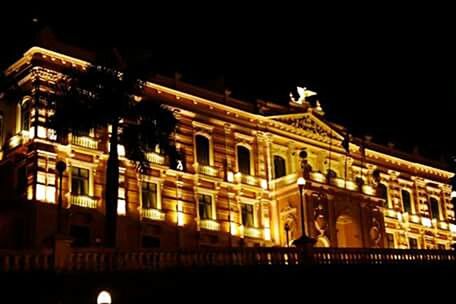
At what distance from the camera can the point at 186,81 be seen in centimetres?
5397

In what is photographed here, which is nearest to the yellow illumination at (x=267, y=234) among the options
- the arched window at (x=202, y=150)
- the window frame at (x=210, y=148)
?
the window frame at (x=210, y=148)

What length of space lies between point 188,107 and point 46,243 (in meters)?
24.5

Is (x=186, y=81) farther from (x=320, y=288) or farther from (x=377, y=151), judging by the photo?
(x=320, y=288)

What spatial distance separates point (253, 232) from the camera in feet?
175

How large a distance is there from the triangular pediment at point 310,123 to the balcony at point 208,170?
22.7 ft

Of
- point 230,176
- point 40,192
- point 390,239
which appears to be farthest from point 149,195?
point 390,239

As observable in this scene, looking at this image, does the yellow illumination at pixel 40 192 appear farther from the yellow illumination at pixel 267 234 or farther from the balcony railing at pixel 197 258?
the yellow illumination at pixel 267 234

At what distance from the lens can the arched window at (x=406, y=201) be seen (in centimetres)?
6781

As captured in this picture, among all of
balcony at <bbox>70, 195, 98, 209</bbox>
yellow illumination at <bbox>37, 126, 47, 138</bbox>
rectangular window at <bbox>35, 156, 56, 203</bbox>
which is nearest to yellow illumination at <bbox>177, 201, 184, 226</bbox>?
balcony at <bbox>70, 195, 98, 209</bbox>

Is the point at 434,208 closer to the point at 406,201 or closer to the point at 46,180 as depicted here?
the point at 406,201

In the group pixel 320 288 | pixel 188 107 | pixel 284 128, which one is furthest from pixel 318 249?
pixel 284 128

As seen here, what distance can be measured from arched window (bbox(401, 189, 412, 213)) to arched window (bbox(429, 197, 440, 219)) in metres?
3.28

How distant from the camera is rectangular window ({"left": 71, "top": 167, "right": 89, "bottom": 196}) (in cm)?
4434

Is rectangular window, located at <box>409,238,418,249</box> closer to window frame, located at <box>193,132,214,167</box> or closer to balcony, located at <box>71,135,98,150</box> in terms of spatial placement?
window frame, located at <box>193,132,214,167</box>
